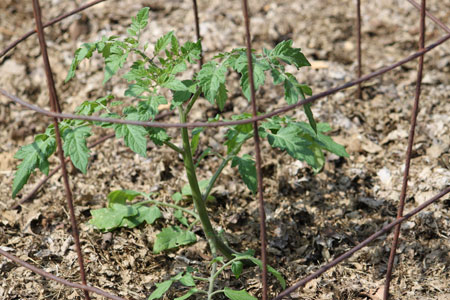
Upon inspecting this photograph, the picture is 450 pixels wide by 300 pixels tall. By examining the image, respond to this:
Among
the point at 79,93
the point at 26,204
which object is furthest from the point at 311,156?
the point at 79,93

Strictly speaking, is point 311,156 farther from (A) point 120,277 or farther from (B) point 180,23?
(B) point 180,23

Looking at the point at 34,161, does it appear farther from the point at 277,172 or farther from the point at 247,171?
the point at 277,172

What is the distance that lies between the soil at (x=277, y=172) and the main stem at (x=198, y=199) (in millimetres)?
178

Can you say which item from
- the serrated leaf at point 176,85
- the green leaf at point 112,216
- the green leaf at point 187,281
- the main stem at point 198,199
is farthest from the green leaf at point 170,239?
the serrated leaf at point 176,85

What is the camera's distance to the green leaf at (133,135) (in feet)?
6.53

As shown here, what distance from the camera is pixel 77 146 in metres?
1.99

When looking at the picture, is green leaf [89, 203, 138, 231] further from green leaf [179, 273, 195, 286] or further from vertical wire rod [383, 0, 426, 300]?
vertical wire rod [383, 0, 426, 300]

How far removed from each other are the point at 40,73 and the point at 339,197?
2.33 meters

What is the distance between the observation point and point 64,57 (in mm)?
4160

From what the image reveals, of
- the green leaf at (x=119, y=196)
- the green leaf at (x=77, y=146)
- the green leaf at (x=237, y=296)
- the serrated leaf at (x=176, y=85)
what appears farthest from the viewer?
the green leaf at (x=119, y=196)

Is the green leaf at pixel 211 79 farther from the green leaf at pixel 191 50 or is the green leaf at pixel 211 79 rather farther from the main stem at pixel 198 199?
the main stem at pixel 198 199

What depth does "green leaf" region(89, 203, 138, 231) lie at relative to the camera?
8.86ft

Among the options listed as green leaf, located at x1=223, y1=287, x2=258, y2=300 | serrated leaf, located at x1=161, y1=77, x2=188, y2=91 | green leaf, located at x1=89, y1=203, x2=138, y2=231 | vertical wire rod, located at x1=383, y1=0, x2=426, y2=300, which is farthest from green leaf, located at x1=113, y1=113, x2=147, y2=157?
vertical wire rod, located at x1=383, y1=0, x2=426, y2=300

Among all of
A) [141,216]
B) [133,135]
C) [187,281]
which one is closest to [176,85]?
[133,135]
